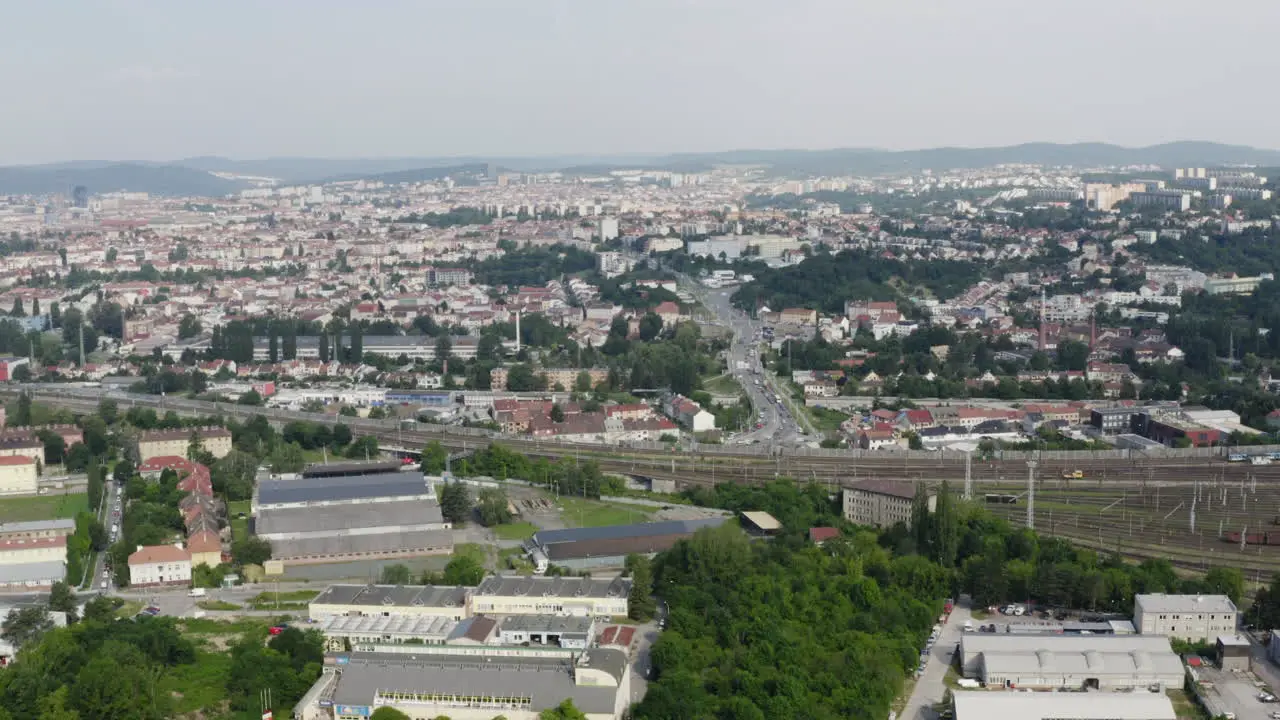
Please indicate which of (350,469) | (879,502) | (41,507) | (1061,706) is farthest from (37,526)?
(1061,706)

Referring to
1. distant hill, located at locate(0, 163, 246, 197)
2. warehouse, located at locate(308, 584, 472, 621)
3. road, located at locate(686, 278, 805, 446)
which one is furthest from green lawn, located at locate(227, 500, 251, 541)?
distant hill, located at locate(0, 163, 246, 197)

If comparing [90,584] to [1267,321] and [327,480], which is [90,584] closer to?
[327,480]

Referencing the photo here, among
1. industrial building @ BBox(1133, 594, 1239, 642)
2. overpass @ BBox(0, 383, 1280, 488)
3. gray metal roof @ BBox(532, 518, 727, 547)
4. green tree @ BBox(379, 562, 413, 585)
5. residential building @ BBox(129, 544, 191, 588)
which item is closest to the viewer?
industrial building @ BBox(1133, 594, 1239, 642)

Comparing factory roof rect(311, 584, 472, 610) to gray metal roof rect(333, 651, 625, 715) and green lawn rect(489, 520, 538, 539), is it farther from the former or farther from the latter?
green lawn rect(489, 520, 538, 539)

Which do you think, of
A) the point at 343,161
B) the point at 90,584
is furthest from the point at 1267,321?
the point at 343,161

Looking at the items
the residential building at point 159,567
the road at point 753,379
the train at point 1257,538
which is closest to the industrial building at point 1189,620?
the train at point 1257,538

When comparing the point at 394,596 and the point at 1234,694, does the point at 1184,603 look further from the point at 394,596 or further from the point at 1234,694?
the point at 394,596

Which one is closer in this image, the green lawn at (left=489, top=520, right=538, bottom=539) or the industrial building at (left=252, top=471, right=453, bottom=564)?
the industrial building at (left=252, top=471, right=453, bottom=564)

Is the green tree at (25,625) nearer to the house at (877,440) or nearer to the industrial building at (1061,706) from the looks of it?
the industrial building at (1061,706)
